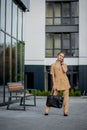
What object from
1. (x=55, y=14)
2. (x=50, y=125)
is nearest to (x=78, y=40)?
(x=55, y=14)

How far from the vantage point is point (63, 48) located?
40594 mm

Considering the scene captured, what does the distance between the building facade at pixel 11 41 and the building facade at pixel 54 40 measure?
17.3 metres

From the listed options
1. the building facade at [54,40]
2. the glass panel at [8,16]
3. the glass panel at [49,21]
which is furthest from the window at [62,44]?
the glass panel at [8,16]

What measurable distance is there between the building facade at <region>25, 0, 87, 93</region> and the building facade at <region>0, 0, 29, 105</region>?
683 inches

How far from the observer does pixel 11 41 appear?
18.6 meters

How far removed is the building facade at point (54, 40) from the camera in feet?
130

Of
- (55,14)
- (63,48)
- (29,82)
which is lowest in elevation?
(29,82)

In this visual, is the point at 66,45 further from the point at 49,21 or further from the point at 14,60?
the point at 14,60

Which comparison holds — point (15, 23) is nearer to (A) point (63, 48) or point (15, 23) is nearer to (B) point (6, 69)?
(B) point (6, 69)

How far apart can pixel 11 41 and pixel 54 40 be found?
22.2 meters

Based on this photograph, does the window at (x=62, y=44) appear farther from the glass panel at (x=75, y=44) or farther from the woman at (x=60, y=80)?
the woman at (x=60, y=80)

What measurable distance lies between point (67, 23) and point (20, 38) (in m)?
19.6

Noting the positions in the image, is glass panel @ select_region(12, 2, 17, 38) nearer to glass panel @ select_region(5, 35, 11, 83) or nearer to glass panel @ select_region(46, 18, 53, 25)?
glass panel @ select_region(5, 35, 11, 83)

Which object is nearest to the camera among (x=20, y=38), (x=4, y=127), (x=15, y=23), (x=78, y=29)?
(x=4, y=127)
